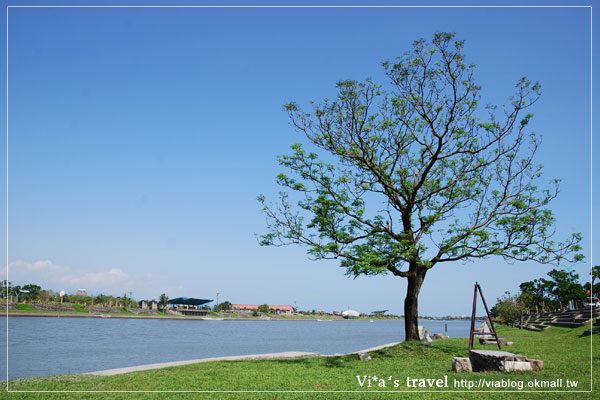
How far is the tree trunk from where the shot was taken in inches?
709

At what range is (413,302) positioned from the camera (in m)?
18.0

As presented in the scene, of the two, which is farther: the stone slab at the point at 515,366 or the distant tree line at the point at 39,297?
the distant tree line at the point at 39,297

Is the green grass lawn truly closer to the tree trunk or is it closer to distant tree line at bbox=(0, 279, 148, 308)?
the tree trunk

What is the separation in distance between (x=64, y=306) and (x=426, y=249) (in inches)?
3913

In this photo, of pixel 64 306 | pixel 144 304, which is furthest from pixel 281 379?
pixel 144 304

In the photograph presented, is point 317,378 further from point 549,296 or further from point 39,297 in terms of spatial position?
point 39,297

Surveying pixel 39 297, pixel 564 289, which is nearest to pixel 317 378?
pixel 564 289

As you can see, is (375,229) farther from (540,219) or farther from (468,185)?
(540,219)

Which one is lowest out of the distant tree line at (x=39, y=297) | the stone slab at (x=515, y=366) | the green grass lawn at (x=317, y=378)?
the distant tree line at (x=39, y=297)

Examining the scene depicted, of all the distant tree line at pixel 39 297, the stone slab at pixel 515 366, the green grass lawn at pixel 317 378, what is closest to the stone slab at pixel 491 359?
the stone slab at pixel 515 366

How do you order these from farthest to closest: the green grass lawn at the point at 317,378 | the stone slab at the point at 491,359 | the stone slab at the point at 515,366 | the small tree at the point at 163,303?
the small tree at the point at 163,303, the stone slab at the point at 491,359, the stone slab at the point at 515,366, the green grass lawn at the point at 317,378

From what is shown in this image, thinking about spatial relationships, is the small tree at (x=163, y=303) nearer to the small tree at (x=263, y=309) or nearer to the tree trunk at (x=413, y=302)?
the small tree at (x=263, y=309)

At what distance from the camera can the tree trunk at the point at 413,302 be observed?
18016mm

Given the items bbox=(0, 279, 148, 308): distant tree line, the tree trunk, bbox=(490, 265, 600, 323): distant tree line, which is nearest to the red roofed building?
bbox=(0, 279, 148, 308): distant tree line
